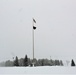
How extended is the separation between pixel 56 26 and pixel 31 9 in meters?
0.58

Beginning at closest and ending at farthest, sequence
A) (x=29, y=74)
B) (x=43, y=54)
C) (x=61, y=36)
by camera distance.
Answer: (x=29, y=74) < (x=43, y=54) < (x=61, y=36)

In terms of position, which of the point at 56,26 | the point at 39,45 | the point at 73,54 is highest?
the point at 56,26

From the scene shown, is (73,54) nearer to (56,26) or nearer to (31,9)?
(56,26)

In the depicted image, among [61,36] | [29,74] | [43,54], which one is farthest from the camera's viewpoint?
[61,36]

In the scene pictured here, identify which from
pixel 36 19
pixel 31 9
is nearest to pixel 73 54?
pixel 36 19

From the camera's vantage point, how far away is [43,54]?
8.50ft

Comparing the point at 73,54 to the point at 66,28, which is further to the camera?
the point at 66,28

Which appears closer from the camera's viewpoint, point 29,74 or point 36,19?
point 29,74

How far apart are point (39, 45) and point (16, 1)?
0.97 meters

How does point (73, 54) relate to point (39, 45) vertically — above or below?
below

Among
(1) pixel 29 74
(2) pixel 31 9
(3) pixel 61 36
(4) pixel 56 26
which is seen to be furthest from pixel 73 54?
(1) pixel 29 74

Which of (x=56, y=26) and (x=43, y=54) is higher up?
(x=56, y=26)

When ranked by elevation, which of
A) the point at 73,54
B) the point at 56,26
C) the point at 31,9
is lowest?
the point at 73,54

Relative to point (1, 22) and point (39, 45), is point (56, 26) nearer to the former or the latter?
point (39, 45)
